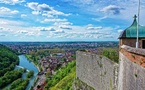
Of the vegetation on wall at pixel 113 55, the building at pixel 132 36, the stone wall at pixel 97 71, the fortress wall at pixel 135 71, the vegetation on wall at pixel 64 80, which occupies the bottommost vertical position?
the vegetation on wall at pixel 64 80

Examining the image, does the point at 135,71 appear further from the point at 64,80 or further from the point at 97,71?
the point at 64,80

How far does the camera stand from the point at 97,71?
40.7 feet

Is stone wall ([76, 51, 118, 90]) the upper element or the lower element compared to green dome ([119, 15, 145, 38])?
lower

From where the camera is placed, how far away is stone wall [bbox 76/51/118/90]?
914 cm

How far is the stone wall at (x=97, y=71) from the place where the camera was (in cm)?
914

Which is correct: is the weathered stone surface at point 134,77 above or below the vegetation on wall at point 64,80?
above

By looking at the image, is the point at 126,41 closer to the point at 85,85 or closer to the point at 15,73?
the point at 85,85

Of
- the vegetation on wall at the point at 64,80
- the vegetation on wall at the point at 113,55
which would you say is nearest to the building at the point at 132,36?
the vegetation on wall at the point at 113,55

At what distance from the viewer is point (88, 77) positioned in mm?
14297

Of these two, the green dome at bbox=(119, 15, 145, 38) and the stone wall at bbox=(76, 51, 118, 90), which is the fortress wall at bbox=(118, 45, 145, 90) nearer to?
the green dome at bbox=(119, 15, 145, 38)

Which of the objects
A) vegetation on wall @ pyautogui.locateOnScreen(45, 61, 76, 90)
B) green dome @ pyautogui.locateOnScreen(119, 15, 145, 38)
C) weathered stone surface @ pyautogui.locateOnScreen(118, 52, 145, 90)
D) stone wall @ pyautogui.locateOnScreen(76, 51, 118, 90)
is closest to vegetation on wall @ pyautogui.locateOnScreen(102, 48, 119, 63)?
stone wall @ pyautogui.locateOnScreen(76, 51, 118, 90)

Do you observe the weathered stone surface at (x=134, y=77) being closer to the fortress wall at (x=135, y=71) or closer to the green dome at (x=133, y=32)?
the fortress wall at (x=135, y=71)

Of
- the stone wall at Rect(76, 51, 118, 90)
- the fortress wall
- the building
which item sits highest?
the building

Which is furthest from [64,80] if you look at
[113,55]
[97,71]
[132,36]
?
[132,36]
